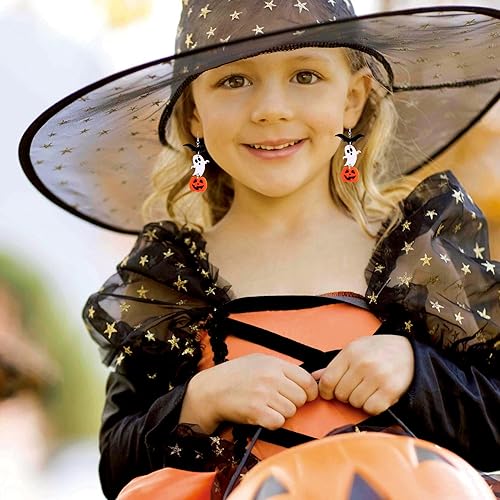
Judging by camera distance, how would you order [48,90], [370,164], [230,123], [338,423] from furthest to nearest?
[48,90], [370,164], [230,123], [338,423]

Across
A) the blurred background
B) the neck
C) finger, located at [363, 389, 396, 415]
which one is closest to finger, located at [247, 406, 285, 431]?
finger, located at [363, 389, 396, 415]

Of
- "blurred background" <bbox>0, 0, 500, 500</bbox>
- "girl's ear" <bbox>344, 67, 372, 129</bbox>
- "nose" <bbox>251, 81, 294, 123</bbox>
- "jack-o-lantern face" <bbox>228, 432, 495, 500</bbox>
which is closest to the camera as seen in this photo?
"jack-o-lantern face" <bbox>228, 432, 495, 500</bbox>

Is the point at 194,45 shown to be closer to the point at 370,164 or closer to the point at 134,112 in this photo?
the point at 134,112

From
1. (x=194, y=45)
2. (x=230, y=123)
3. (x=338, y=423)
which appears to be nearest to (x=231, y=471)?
(x=338, y=423)

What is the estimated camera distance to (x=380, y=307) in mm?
1261

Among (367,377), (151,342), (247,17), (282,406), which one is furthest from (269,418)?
(247,17)

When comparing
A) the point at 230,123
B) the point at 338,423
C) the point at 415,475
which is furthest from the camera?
the point at 230,123

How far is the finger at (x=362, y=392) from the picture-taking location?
1170mm

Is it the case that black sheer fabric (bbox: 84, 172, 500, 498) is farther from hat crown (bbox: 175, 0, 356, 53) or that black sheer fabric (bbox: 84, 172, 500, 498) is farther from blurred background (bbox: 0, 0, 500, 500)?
blurred background (bbox: 0, 0, 500, 500)

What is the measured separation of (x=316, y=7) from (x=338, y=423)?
1.69 feet

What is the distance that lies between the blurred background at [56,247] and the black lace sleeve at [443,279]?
3.73 feet

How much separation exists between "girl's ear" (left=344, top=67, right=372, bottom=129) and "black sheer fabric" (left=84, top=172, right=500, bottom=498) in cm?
14

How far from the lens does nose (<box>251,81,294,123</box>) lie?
1267 millimetres

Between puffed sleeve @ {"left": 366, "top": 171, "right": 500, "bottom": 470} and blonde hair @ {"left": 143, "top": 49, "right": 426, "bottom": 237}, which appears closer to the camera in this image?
puffed sleeve @ {"left": 366, "top": 171, "right": 500, "bottom": 470}
